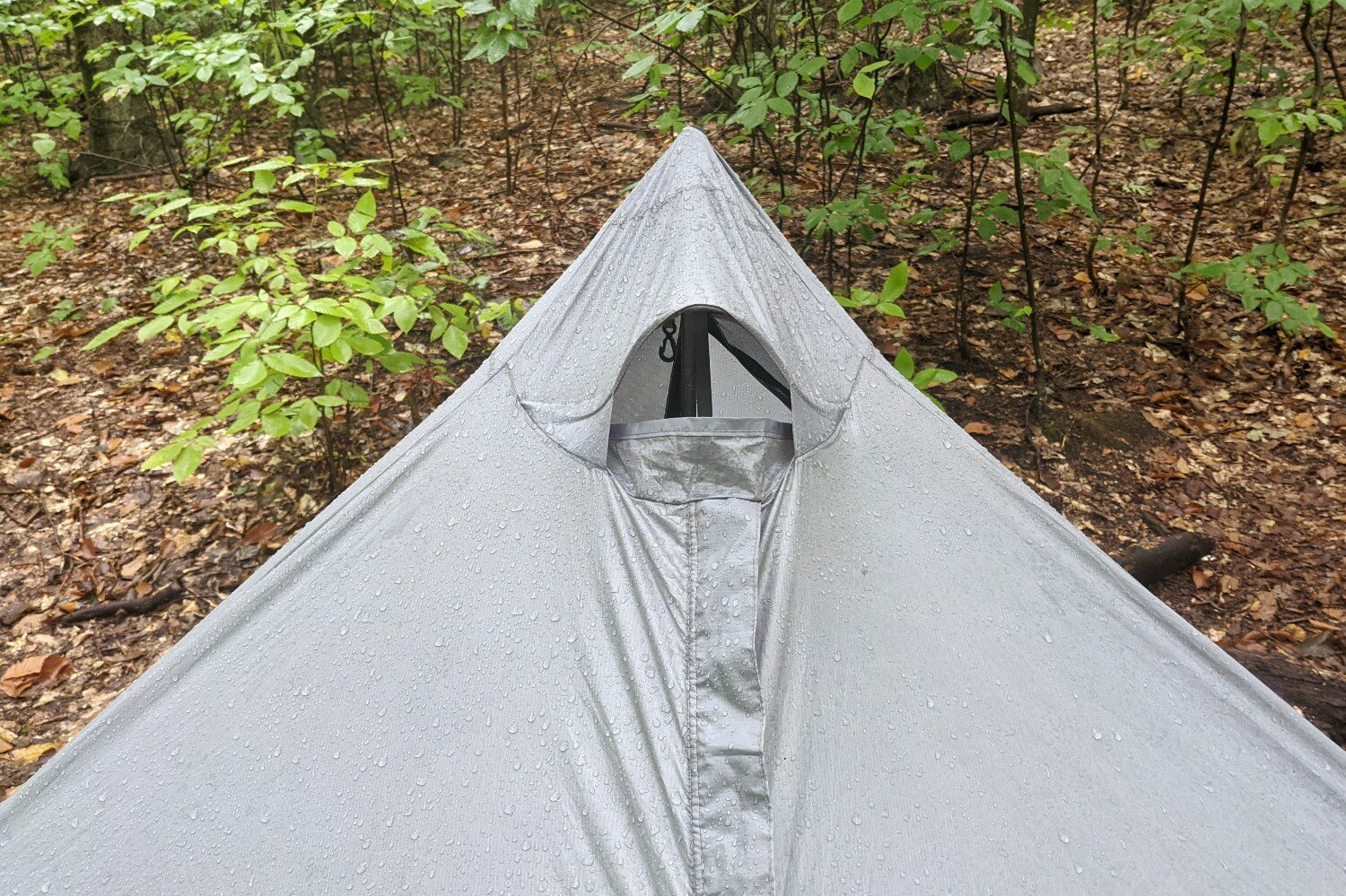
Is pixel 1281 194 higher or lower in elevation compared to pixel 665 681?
higher

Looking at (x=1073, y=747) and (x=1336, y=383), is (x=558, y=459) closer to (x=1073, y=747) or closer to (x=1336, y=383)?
(x=1073, y=747)

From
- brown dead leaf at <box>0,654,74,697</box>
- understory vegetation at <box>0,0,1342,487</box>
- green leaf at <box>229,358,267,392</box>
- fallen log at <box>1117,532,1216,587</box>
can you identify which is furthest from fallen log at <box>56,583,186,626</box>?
fallen log at <box>1117,532,1216,587</box>

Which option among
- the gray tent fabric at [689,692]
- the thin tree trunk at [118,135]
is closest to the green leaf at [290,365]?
the gray tent fabric at [689,692]

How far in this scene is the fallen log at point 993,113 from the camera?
18.8ft

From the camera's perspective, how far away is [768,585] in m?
1.50

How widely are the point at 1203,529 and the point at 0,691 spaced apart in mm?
4198

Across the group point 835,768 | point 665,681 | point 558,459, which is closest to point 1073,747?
point 835,768

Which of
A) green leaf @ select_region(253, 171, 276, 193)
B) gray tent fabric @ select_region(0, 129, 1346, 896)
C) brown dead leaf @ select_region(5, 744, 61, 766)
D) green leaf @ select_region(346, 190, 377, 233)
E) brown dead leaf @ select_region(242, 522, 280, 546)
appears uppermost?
green leaf @ select_region(253, 171, 276, 193)

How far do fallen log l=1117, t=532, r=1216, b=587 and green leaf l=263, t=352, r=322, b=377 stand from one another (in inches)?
108

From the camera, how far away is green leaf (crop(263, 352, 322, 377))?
91.4 inches

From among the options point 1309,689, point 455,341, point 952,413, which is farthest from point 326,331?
point 1309,689

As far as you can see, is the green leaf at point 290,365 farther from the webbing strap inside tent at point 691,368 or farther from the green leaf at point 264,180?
the webbing strap inside tent at point 691,368

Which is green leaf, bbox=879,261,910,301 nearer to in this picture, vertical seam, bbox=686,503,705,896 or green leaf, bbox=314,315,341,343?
vertical seam, bbox=686,503,705,896

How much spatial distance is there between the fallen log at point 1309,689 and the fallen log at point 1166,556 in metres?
0.47
